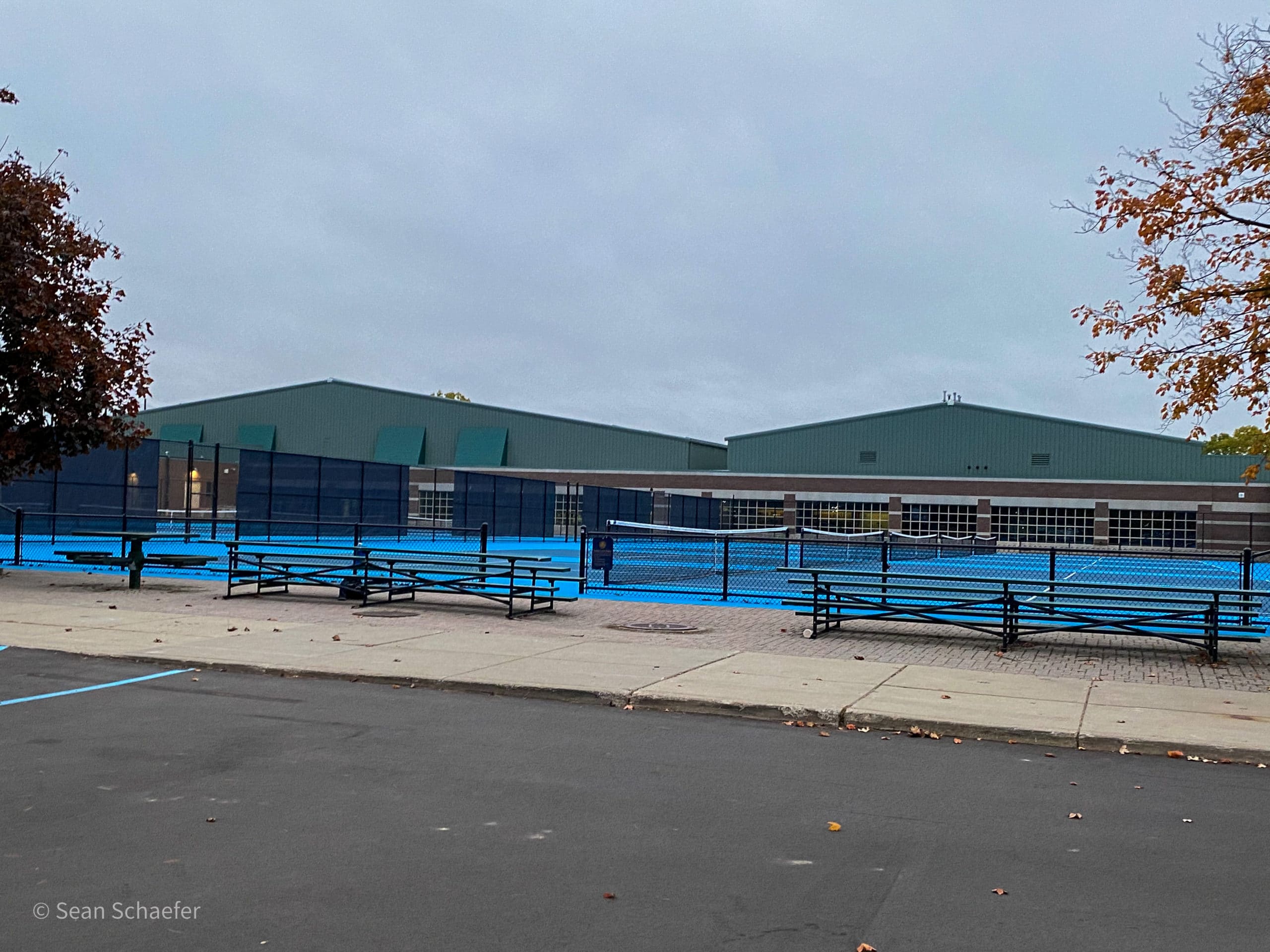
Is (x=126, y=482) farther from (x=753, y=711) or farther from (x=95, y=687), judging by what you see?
(x=753, y=711)

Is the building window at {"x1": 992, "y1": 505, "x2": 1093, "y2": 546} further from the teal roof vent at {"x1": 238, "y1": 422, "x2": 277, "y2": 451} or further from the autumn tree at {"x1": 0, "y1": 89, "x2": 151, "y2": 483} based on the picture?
the autumn tree at {"x1": 0, "y1": 89, "x2": 151, "y2": 483}

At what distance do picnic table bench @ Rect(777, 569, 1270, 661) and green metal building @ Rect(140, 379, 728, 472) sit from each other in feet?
184

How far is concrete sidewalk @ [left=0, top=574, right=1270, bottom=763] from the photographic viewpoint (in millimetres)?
8711

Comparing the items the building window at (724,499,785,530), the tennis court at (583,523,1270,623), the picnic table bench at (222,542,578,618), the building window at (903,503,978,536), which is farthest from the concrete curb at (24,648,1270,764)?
the building window at (724,499,785,530)

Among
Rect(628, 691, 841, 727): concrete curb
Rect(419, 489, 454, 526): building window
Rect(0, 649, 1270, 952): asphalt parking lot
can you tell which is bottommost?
Rect(0, 649, 1270, 952): asphalt parking lot

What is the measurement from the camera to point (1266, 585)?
24234mm

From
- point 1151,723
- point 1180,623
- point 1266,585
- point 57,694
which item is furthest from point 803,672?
point 1266,585

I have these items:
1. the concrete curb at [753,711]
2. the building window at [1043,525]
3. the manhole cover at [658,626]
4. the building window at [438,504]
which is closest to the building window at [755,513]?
the building window at [1043,525]

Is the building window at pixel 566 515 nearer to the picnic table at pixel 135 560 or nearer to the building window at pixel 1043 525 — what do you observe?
the building window at pixel 1043 525

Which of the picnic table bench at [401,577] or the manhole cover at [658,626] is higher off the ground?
the picnic table bench at [401,577]

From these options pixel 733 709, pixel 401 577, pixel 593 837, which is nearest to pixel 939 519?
pixel 401 577

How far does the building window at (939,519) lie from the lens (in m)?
65.2

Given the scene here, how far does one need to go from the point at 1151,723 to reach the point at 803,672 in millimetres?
3331

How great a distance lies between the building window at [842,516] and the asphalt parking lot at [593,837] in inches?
→ 2340
